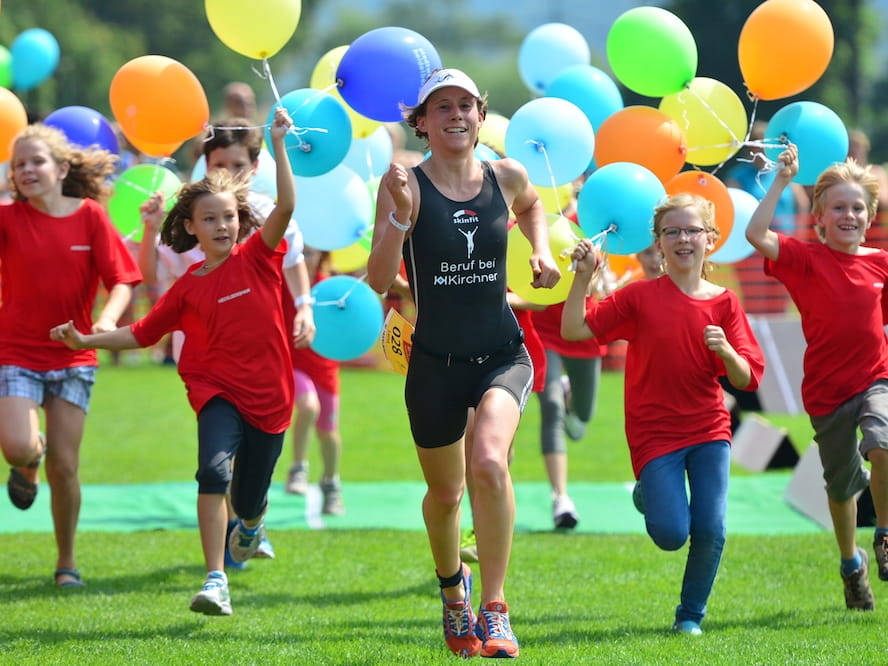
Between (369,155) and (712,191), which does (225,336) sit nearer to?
(369,155)

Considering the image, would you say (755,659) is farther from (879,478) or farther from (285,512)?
(285,512)

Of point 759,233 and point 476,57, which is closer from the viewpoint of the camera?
point 759,233

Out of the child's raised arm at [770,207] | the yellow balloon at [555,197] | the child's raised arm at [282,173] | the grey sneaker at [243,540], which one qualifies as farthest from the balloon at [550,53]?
the grey sneaker at [243,540]

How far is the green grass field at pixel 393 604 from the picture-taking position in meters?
5.62

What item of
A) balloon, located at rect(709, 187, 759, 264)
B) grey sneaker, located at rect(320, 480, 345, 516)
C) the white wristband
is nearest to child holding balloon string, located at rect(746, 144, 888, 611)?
balloon, located at rect(709, 187, 759, 264)

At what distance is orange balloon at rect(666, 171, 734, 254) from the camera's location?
22.8 feet

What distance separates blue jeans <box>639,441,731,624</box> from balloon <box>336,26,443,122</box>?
2.14m

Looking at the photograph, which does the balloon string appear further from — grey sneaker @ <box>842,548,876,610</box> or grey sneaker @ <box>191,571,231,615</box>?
grey sneaker @ <box>842,548,876,610</box>

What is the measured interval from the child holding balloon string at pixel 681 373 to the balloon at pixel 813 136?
875 millimetres

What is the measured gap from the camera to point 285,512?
31.7 feet

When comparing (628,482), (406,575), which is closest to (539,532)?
(406,575)

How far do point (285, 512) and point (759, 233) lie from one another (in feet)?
14.9

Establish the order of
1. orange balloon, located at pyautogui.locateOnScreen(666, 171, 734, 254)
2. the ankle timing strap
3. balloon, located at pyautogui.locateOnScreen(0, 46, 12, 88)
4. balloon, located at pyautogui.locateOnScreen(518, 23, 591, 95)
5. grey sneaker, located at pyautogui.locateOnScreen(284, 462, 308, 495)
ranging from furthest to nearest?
1. grey sneaker, located at pyautogui.locateOnScreen(284, 462, 308, 495)
2. balloon, located at pyautogui.locateOnScreen(0, 46, 12, 88)
3. balloon, located at pyautogui.locateOnScreen(518, 23, 591, 95)
4. orange balloon, located at pyautogui.locateOnScreen(666, 171, 734, 254)
5. the ankle timing strap

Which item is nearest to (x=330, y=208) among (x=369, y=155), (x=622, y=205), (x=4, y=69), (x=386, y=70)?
Answer: (x=369, y=155)
